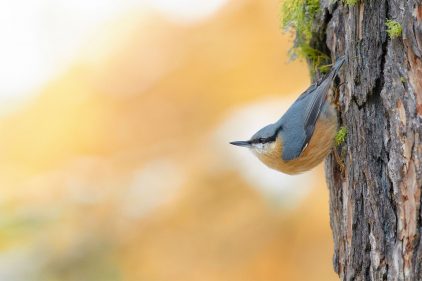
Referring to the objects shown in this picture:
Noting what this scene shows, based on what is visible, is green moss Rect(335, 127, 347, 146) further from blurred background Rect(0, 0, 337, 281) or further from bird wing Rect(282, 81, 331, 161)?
blurred background Rect(0, 0, 337, 281)

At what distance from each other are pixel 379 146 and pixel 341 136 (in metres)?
0.51

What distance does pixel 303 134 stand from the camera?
3057mm

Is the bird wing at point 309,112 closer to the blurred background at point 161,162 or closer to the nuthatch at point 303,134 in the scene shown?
the nuthatch at point 303,134

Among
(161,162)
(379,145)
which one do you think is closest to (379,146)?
(379,145)

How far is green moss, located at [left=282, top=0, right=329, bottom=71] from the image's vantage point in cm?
282

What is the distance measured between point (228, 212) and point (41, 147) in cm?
164

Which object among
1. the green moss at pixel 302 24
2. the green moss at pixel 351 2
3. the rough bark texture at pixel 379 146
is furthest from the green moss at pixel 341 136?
the green moss at pixel 351 2

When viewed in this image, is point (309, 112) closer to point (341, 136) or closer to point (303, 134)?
point (303, 134)

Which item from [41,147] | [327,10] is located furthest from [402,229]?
[41,147]

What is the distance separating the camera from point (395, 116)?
79.2 inches

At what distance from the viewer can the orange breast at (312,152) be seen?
2.75m

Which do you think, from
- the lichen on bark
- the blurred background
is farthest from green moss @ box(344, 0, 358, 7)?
the blurred background

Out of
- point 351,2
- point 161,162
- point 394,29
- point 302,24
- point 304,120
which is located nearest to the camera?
point 394,29

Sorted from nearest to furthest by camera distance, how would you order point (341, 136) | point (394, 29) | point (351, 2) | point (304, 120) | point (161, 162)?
1. point (394, 29)
2. point (351, 2)
3. point (341, 136)
4. point (304, 120)
5. point (161, 162)
